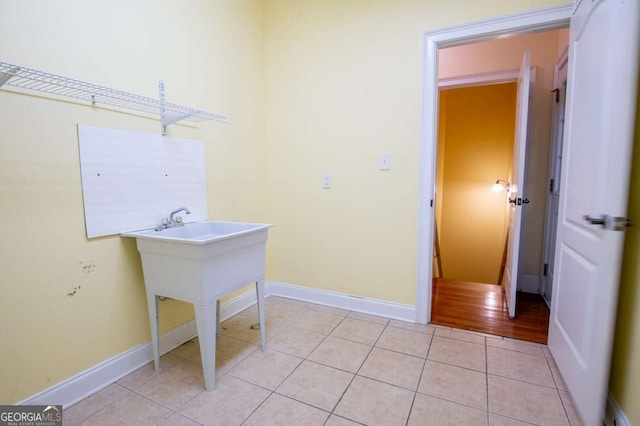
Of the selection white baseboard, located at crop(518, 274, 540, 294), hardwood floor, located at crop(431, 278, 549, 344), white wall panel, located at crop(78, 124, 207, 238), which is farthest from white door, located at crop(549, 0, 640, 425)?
white wall panel, located at crop(78, 124, 207, 238)

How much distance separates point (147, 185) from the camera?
5.97 feet

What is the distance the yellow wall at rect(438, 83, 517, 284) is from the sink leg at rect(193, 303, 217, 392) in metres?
4.26

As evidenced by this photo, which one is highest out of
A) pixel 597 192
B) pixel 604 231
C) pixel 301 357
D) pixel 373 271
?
pixel 597 192

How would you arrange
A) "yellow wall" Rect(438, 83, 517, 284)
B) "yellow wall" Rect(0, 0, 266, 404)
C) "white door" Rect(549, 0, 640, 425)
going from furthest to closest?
"yellow wall" Rect(438, 83, 517, 284), "yellow wall" Rect(0, 0, 266, 404), "white door" Rect(549, 0, 640, 425)

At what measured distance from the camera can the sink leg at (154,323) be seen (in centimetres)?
171

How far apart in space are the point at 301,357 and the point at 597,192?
1.74 meters

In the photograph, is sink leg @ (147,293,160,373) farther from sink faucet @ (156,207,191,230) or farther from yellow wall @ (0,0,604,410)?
sink faucet @ (156,207,191,230)

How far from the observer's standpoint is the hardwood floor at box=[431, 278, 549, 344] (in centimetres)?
222

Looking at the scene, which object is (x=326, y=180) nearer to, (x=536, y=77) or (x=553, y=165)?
(x=553, y=165)

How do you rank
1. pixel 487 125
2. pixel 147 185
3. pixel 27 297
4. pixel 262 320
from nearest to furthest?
1. pixel 27 297
2. pixel 147 185
3. pixel 262 320
4. pixel 487 125

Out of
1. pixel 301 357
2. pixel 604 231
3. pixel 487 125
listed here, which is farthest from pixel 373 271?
pixel 487 125

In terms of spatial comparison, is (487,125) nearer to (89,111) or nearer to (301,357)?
(301,357)

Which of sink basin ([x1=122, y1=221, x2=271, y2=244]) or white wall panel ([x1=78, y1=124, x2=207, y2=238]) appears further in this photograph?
sink basin ([x1=122, y1=221, x2=271, y2=244])

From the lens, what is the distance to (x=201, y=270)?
1.49m
